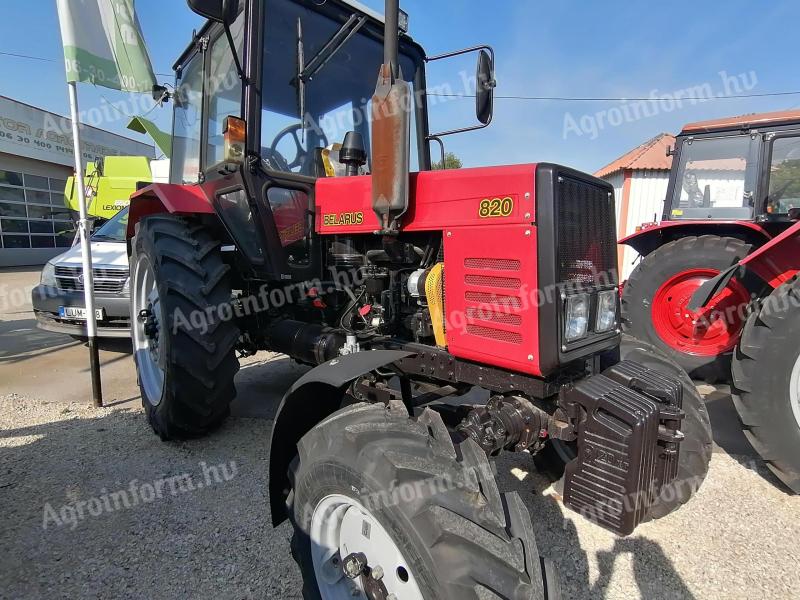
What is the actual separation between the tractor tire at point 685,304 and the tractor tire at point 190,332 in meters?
3.81

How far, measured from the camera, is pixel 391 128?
5.67ft

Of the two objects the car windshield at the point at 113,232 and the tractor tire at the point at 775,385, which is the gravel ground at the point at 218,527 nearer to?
the tractor tire at the point at 775,385

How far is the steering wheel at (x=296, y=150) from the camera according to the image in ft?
9.04

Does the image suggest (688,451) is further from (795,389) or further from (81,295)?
(81,295)

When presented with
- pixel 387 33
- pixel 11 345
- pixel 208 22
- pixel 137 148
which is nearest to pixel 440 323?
pixel 387 33

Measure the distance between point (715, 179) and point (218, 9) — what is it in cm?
498

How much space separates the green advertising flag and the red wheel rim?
498 cm

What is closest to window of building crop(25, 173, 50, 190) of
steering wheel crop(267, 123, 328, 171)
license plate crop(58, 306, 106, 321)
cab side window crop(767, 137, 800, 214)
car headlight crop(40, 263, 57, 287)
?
car headlight crop(40, 263, 57, 287)

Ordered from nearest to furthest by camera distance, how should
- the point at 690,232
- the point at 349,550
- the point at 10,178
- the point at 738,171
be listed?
the point at 349,550 < the point at 738,171 < the point at 690,232 < the point at 10,178

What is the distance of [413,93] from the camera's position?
3.20 metres

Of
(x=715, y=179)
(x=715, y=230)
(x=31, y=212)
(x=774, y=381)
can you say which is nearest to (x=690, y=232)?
(x=715, y=230)

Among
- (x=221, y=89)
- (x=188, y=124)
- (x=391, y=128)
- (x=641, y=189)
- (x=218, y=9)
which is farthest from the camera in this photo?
(x=641, y=189)

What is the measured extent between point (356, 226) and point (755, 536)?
236cm

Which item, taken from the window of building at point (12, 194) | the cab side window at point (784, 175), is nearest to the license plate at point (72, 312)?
the cab side window at point (784, 175)
